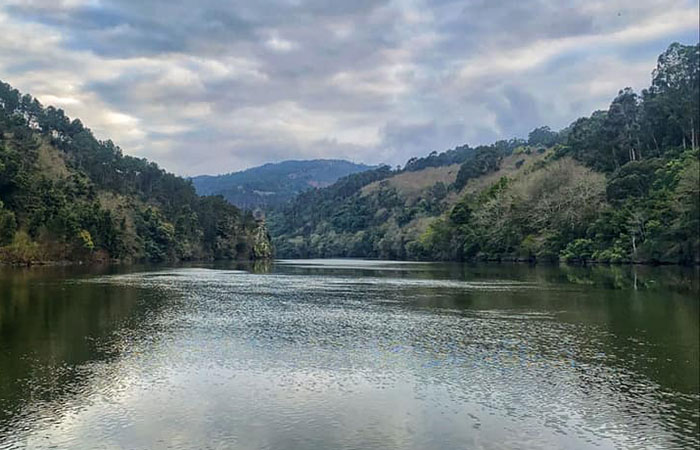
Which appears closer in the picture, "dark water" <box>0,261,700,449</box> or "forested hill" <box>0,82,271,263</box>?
"dark water" <box>0,261,700,449</box>

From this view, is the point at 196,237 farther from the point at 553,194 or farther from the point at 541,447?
the point at 541,447

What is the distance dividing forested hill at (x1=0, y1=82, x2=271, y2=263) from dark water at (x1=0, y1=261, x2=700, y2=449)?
5411cm

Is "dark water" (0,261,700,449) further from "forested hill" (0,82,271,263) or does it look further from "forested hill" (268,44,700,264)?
"forested hill" (0,82,271,263)

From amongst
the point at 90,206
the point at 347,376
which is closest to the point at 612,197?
the point at 347,376

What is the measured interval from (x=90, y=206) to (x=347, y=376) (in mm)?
89948

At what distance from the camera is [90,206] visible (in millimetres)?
96500

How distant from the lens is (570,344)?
21.5 m

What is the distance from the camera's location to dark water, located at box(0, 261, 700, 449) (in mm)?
12102

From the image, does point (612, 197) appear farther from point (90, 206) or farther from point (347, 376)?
point (90, 206)

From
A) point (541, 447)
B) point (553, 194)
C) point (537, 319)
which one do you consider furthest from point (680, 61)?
point (541, 447)

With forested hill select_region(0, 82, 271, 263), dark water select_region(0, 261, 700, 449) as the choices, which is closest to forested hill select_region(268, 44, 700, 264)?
dark water select_region(0, 261, 700, 449)

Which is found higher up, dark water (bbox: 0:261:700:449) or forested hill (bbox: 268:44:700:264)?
forested hill (bbox: 268:44:700:264)

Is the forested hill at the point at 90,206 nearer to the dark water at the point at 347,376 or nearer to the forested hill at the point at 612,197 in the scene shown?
the forested hill at the point at 612,197

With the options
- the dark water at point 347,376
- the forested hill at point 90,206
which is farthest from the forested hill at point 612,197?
the forested hill at point 90,206
